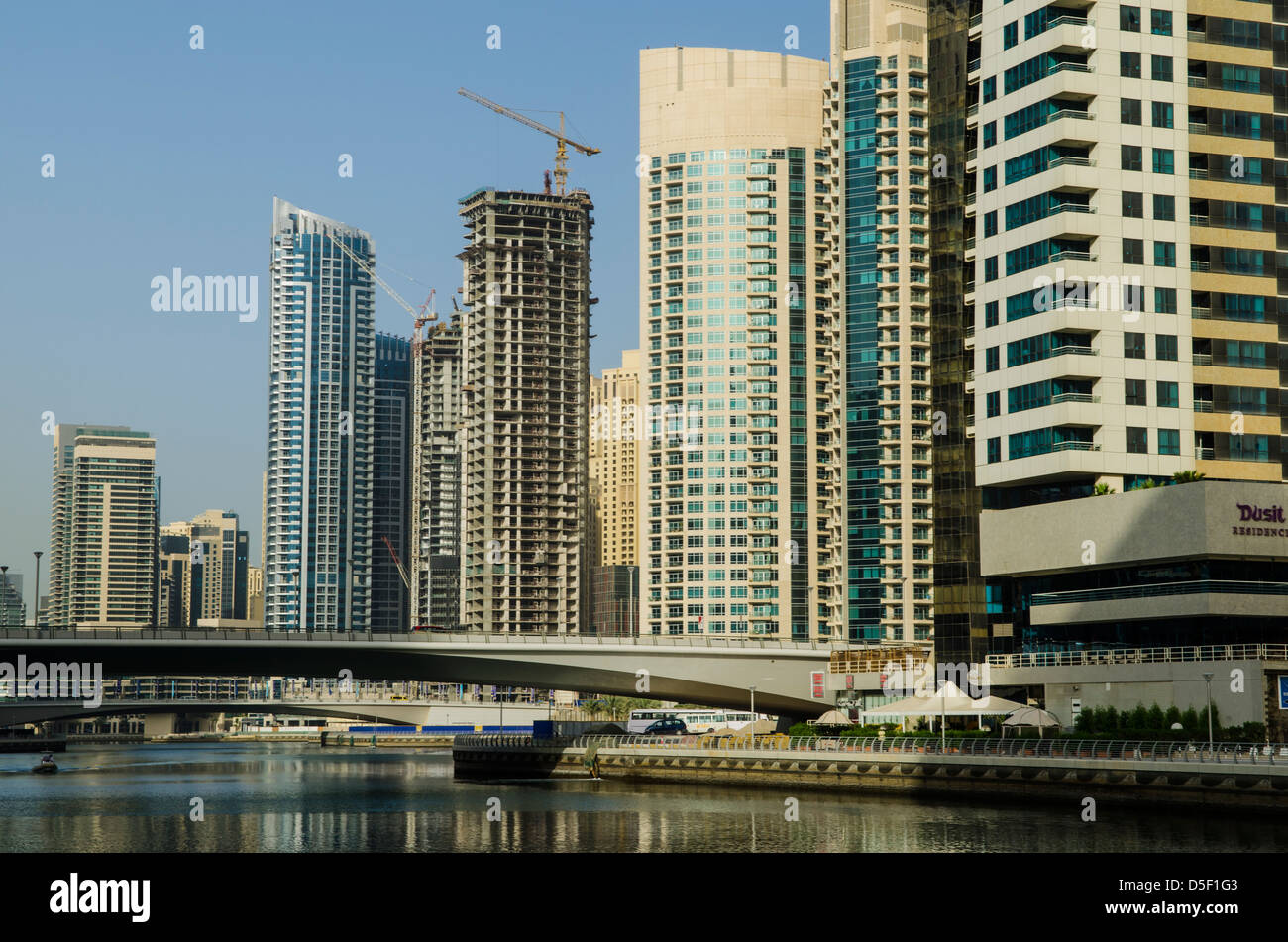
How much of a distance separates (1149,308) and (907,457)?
7124 centimetres

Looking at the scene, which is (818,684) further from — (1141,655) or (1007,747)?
(1007,747)

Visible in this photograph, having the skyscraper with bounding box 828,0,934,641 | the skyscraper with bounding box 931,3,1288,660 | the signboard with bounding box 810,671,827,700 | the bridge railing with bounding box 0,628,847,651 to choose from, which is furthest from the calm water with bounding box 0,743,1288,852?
the skyscraper with bounding box 828,0,934,641

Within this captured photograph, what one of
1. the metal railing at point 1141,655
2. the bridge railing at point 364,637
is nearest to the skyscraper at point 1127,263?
the metal railing at point 1141,655

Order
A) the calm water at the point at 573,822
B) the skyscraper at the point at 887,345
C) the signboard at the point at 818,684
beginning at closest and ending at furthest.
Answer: the calm water at the point at 573,822, the signboard at the point at 818,684, the skyscraper at the point at 887,345

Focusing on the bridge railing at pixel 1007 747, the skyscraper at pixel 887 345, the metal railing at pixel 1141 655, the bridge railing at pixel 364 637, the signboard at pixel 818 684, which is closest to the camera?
the bridge railing at pixel 1007 747

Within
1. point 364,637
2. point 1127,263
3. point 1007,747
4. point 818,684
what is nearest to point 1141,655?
point 1007,747

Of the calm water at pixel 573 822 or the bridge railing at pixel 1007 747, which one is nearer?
the calm water at pixel 573 822

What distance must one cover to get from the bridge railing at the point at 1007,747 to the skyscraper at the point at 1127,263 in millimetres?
19427

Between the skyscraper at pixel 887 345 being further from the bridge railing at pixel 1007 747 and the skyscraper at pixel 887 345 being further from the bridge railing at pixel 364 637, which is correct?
the bridge railing at pixel 1007 747

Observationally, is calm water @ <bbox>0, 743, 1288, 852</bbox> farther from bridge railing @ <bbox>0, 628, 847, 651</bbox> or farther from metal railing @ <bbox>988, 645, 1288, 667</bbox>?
metal railing @ <bbox>988, 645, 1288, 667</bbox>

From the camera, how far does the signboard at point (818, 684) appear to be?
141 m
